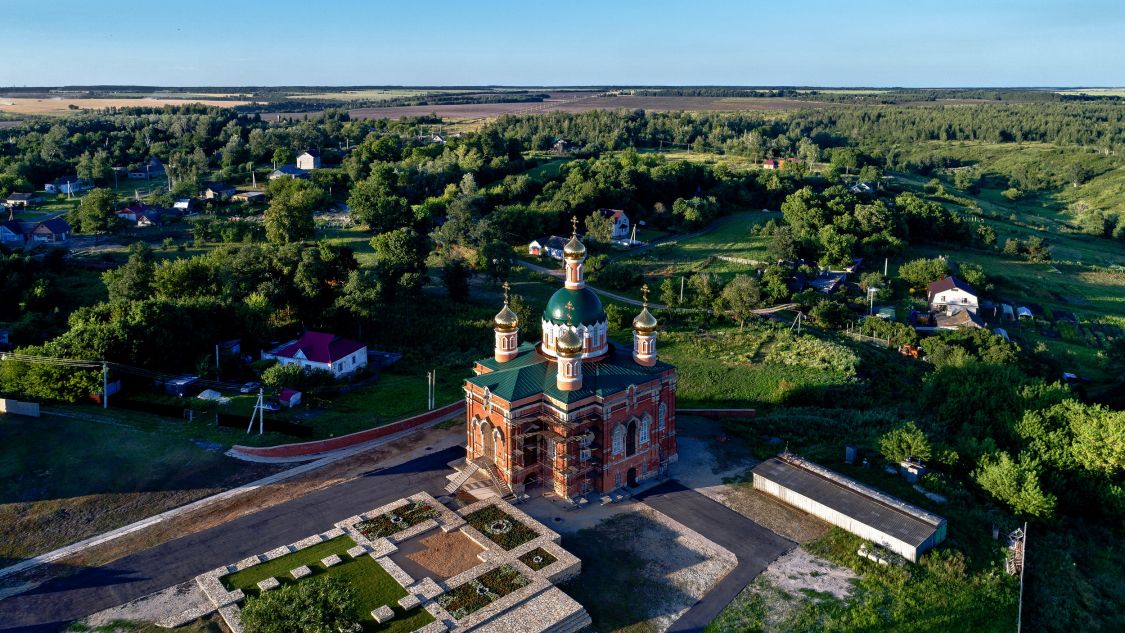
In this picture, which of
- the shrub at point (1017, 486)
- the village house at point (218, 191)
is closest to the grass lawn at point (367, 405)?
the shrub at point (1017, 486)

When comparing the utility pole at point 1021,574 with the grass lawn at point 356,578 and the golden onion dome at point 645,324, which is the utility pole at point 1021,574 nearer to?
the golden onion dome at point 645,324

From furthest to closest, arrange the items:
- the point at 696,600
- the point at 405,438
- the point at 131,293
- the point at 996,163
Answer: the point at 996,163
the point at 131,293
the point at 405,438
the point at 696,600

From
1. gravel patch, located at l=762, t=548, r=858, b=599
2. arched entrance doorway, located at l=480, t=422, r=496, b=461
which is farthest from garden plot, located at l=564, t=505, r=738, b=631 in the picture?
arched entrance doorway, located at l=480, t=422, r=496, b=461

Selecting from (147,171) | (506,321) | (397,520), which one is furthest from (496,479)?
(147,171)

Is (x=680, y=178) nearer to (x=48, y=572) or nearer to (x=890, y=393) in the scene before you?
(x=890, y=393)

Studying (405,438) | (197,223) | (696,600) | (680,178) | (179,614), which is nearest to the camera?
(179,614)

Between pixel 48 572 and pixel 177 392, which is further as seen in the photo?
pixel 177 392

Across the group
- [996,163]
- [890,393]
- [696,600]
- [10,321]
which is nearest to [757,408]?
[890,393]

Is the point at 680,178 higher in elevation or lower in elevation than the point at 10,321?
higher

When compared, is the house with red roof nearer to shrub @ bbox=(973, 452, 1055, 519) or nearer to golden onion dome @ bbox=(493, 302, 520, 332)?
golden onion dome @ bbox=(493, 302, 520, 332)

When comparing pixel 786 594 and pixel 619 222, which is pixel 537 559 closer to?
pixel 786 594
